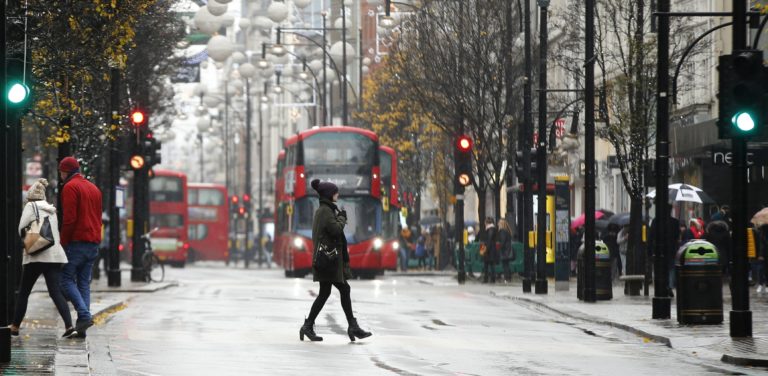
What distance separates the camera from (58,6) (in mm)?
23438

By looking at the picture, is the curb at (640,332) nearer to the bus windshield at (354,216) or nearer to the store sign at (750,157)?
the store sign at (750,157)

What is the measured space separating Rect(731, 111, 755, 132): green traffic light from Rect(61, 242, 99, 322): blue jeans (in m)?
6.68

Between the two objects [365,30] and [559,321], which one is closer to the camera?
[559,321]

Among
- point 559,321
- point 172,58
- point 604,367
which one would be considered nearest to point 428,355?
point 604,367

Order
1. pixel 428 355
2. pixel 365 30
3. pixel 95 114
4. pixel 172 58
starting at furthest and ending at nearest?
pixel 365 30 → pixel 172 58 → pixel 95 114 → pixel 428 355

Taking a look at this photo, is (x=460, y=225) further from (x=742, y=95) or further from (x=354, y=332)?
(x=742, y=95)

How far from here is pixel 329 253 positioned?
19594 millimetres

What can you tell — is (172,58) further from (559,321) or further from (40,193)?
(40,193)

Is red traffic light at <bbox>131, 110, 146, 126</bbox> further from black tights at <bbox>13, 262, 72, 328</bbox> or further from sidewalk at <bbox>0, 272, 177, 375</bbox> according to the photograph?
black tights at <bbox>13, 262, 72, 328</bbox>

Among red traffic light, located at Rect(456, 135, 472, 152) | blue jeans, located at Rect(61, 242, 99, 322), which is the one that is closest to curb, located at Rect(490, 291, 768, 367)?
blue jeans, located at Rect(61, 242, 99, 322)

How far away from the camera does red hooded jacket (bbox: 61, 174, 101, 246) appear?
1900 centimetres

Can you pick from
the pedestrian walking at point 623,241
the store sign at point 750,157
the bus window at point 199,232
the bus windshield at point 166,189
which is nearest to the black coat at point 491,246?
the pedestrian walking at point 623,241

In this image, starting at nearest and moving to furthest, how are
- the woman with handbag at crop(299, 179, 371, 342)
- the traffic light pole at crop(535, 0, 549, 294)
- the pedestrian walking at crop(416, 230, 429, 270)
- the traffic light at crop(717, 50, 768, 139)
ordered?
the traffic light at crop(717, 50, 768, 139) → the woman with handbag at crop(299, 179, 371, 342) → the traffic light pole at crop(535, 0, 549, 294) → the pedestrian walking at crop(416, 230, 429, 270)

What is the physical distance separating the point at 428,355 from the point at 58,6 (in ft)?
27.7
